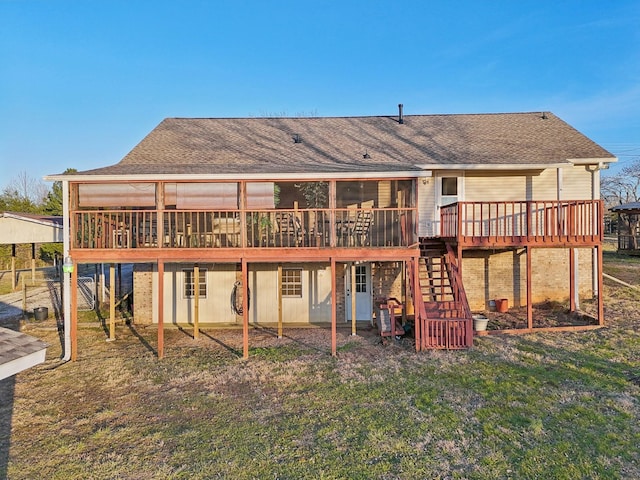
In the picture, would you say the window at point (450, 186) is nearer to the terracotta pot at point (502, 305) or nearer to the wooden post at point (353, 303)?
the terracotta pot at point (502, 305)

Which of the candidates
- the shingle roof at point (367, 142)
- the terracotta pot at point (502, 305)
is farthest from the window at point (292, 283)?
the terracotta pot at point (502, 305)

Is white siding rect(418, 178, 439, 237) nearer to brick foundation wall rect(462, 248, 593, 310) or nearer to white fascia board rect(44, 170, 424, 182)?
brick foundation wall rect(462, 248, 593, 310)

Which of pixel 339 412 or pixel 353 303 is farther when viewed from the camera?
pixel 353 303

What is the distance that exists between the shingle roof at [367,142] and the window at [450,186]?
66 cm

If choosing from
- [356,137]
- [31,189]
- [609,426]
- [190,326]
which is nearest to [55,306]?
[190,326]

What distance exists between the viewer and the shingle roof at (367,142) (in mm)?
11492

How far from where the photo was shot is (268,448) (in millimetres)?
4754

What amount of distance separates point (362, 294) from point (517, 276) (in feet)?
16.4

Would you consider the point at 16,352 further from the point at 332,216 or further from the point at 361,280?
the point at 361,280

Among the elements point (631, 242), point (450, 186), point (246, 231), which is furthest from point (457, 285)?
point (631, 242)

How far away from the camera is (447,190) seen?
11.8m

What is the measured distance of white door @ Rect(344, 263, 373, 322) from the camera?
11.7 meters

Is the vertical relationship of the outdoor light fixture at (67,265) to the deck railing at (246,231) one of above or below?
below

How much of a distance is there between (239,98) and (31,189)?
3502cm
